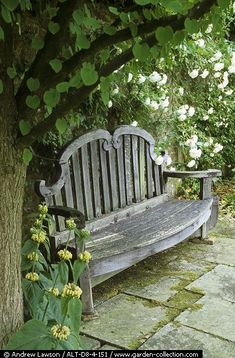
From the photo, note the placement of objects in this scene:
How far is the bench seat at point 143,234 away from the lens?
117 inches

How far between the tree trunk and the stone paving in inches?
31.2

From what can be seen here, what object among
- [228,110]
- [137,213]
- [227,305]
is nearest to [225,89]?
[228,110]

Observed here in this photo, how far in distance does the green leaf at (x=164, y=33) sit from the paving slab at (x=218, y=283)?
2245 mm

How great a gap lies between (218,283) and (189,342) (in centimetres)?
94

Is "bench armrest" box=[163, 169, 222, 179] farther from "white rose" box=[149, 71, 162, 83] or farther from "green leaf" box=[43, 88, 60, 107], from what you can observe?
"green leaf" box=[43, 88, 60, 107]

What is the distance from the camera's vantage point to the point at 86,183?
3516mm

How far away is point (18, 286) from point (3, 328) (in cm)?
18

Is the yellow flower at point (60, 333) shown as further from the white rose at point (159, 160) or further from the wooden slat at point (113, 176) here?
the white rose at point (159, 160)

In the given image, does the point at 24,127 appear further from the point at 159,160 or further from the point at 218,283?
the point at 159,160

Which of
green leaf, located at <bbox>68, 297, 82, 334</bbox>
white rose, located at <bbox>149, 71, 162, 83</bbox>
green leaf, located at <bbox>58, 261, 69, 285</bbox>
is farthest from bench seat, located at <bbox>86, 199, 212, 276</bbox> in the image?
white rose, located at <bbox>149, 71, 162, 83</bbox>

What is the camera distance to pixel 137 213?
4.02 meters

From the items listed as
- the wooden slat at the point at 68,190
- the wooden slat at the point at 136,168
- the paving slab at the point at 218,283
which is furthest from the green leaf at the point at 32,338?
the wooden slat at the point at 136,168

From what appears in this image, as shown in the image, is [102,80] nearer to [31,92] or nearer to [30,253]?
[31,92]

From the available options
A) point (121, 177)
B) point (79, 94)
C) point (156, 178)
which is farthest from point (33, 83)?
point (156, 178)
